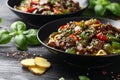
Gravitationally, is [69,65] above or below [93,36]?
below

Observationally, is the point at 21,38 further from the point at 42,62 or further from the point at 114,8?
the point at 114,8

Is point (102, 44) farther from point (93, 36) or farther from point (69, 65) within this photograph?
point (69, 65)

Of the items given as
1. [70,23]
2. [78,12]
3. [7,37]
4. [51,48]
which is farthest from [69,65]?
[78,12]

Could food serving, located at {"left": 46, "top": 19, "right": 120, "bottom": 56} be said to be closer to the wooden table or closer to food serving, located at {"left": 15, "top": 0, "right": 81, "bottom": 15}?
the wooden table

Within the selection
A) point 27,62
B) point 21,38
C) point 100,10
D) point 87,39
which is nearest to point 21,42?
point 21,38

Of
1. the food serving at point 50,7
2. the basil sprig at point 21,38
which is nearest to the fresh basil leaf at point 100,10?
the food serving at point 50,7

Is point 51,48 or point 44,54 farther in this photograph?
point 44,54
